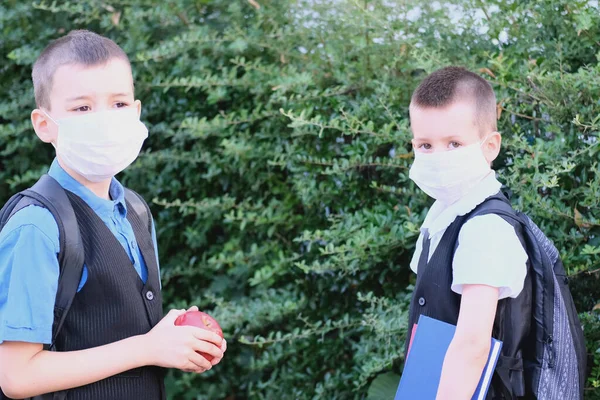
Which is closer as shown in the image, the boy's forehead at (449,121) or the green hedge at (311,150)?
the boy's forehead at (449,121)

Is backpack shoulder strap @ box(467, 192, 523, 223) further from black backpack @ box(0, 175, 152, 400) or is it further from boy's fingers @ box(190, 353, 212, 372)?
black backpack @ box(0, 175, 152, 400)

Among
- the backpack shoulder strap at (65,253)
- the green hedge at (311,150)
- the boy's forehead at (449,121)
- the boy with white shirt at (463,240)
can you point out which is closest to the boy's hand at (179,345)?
the backpack shoulder strap at (65,253)

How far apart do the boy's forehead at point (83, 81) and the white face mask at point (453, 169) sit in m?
0.96

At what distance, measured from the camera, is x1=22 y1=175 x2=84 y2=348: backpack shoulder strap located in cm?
211

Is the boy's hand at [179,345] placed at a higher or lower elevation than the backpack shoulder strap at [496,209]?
lower

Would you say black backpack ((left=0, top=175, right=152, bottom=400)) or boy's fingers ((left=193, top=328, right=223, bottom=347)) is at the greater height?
black backpack ((left=0, top=175, right=152, bottom=400))

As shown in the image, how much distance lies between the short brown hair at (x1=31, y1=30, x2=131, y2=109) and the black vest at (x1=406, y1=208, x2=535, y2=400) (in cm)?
115

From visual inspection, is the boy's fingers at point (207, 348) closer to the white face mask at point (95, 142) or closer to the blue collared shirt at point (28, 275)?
the blue collared shirt at point (28, 275)

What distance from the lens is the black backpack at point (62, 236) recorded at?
2.11m

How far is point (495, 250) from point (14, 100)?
347cm

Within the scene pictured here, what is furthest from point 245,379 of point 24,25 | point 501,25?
point 24,25

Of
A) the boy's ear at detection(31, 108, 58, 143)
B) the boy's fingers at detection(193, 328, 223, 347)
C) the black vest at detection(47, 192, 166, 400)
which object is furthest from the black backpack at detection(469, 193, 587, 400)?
the boy's ear at detection(31, 108, 58, 143)

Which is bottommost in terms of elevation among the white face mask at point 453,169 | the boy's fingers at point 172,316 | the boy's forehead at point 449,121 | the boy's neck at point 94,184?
the boy's fingers at point 172,316

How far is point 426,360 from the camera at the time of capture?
89.9 inches
